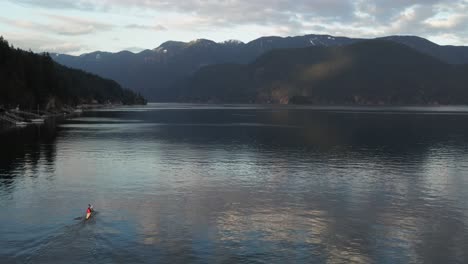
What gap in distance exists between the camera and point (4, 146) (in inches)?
4102

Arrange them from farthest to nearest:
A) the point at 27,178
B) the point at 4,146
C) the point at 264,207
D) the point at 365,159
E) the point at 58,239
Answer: the point at 4,146 < the point at 365,159 < the point at 27,178 < the point at 264,207 < the point at 58,239

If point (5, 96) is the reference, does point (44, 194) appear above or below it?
below

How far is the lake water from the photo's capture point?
35822mm

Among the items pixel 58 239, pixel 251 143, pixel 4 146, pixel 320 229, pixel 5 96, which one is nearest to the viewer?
pixel 58 239

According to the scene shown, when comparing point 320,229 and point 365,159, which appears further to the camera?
point 365,159

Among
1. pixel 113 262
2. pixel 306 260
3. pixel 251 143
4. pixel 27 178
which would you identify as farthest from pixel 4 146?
pixel 306 260

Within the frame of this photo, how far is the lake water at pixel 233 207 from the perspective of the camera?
118ft

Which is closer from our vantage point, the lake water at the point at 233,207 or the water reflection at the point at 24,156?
the lake water at the point at 233,207

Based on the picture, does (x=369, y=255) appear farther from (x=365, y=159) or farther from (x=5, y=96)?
(x=5, y=96)

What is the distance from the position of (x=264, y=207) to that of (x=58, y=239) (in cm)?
2089

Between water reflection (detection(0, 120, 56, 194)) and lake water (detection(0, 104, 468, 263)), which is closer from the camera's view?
lake water (detection(0, 104, 468, 263))

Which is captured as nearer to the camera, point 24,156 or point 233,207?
point 233,207

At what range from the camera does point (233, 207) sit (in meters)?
49.3

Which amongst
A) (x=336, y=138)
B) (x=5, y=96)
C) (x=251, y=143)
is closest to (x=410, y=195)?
(x=251, y=143)
